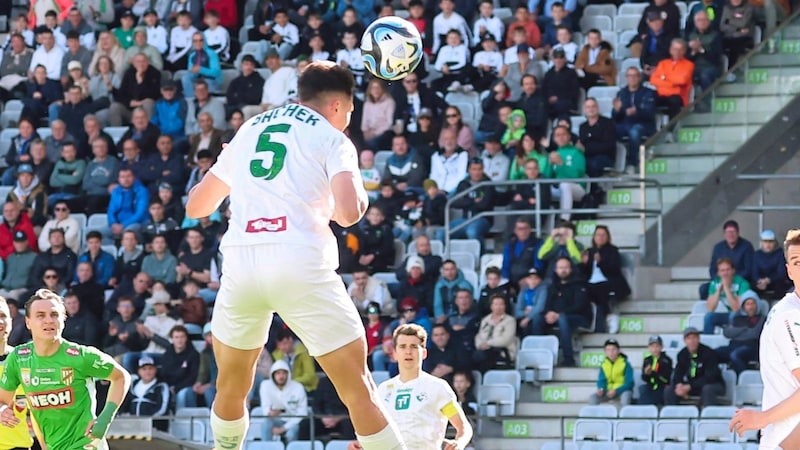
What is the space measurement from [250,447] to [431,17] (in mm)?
7419

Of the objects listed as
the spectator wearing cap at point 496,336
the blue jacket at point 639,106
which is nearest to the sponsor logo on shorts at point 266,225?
the spectator wearing cap at point 496,336

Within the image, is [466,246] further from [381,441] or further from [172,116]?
[381,441]

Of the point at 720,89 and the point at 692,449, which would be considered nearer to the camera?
the point at 692,449

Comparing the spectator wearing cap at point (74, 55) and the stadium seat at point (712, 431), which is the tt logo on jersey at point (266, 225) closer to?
the stadium seat at point (712, 431)

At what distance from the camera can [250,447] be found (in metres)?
16.8

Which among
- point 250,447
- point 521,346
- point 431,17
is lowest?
point 250,447

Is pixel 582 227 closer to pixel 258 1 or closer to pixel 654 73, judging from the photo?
pixel 654 73

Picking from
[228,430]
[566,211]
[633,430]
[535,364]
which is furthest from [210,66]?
[228,430]

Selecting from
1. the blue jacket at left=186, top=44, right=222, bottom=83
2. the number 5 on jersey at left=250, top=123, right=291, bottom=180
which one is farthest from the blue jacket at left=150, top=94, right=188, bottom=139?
the number 5 on jersey at left=250, top=123, right=291, bottom=180

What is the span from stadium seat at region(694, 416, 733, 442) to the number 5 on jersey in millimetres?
9035

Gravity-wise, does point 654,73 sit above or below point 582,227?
above

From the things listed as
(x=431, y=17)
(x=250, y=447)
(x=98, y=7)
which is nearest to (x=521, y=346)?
(x=250, y=447)

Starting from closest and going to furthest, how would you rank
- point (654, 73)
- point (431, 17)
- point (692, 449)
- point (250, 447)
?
A: point (692, 449)
point (250, 447)
point (654, 73)
point (431, 17)

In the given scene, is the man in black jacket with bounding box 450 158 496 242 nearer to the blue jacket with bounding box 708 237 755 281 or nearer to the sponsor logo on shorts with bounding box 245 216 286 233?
the blue jacket with bounding box 708 237 755 281
